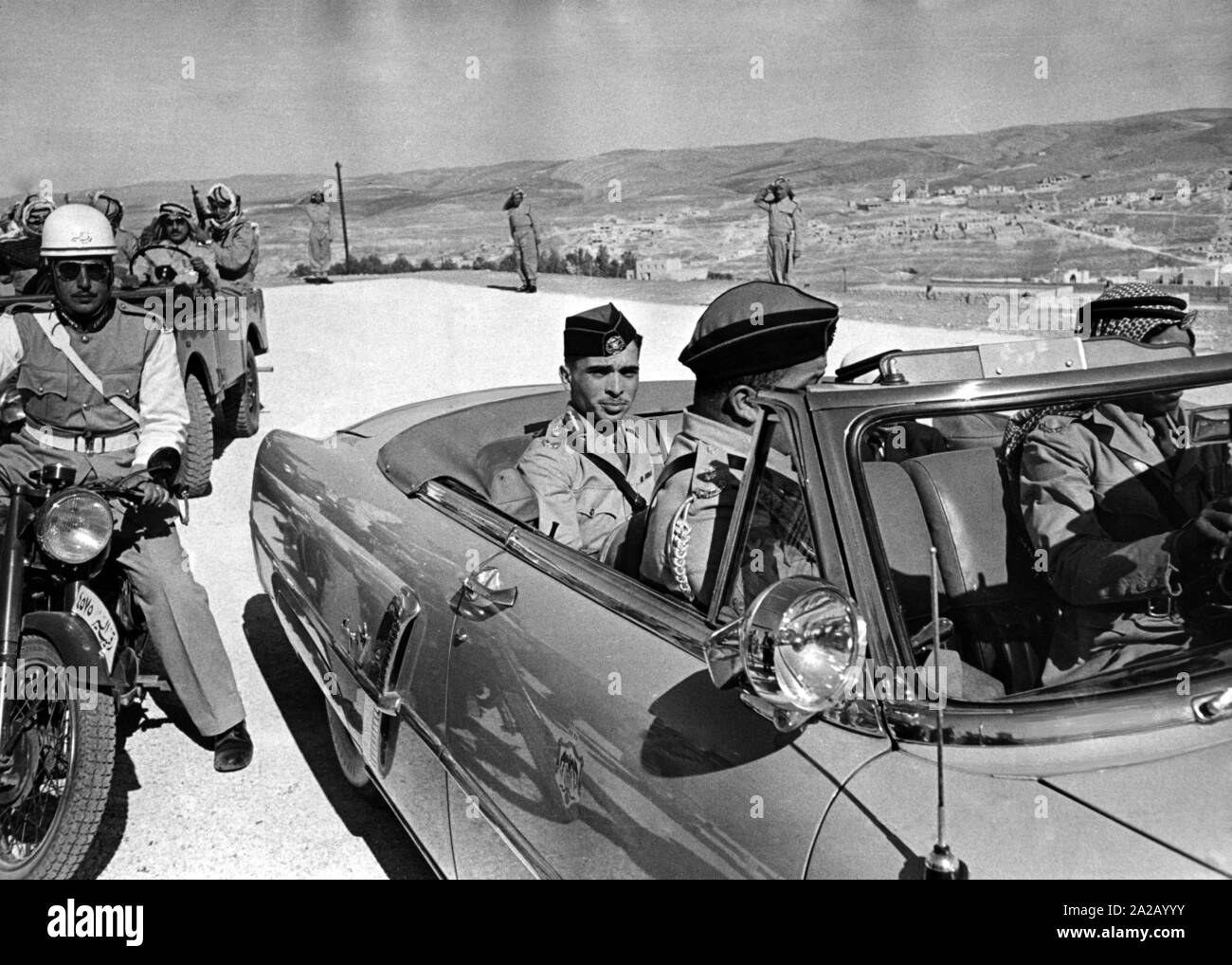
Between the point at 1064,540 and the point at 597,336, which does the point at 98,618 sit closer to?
the point at 597,336

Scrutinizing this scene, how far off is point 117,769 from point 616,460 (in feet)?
6.28

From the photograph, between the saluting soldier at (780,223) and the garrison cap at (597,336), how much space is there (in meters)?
13.4

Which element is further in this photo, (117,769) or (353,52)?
(353,52)

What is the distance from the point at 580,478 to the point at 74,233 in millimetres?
1663

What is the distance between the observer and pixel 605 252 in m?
28.5

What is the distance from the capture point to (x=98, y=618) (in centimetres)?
353

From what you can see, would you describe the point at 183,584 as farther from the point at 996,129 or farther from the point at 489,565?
the point at 996,129

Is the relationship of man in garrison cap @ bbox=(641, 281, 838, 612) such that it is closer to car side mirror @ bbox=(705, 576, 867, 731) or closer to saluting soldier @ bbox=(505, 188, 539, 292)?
car side mirror @ bbox=(705, 576, 867, 731)

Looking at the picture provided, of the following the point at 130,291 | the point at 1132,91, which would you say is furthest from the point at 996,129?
the point at 130,291

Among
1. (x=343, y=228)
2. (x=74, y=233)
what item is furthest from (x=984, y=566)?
(x=343, y=228)

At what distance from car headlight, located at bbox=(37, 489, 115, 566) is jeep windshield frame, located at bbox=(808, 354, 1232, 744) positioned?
2.19 m

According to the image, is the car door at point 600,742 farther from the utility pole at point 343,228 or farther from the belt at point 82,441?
the utility pole at point 343,228

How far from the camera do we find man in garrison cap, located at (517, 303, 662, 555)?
349cm

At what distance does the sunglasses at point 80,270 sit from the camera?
143 inches
